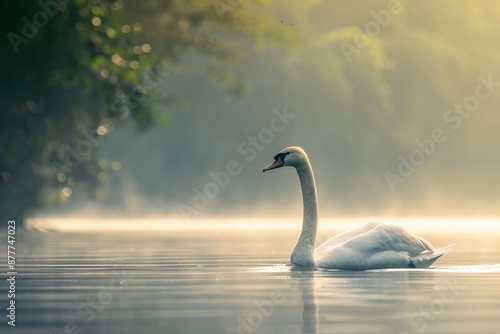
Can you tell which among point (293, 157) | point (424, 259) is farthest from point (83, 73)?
point (424, 259)

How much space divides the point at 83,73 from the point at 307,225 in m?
10.3

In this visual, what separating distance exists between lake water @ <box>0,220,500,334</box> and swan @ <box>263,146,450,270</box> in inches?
9.4

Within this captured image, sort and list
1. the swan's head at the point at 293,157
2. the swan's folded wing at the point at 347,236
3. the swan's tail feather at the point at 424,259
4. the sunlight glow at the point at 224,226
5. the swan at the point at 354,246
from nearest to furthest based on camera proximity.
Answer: the swan at the point at 354,246
the swan's tail feather at the point at 424,259
the swan's folded wing at the point at 347,236
the swan's head at the point at 293,157
the sunlight glow at the point at 224,226

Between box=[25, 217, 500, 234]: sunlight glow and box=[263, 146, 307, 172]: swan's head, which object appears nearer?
box=[263, 146, 307, 172]: swan's head

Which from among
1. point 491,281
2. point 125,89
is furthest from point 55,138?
point 491,281

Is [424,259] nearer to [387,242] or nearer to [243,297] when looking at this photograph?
[387,242]

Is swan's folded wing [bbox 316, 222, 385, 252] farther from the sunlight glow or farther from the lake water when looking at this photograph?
the sunlight glow

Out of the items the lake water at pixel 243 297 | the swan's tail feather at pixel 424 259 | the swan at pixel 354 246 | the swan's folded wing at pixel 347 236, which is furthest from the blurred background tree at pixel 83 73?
the swan's tail feather at pixel 424 259

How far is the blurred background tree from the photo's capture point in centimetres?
2970

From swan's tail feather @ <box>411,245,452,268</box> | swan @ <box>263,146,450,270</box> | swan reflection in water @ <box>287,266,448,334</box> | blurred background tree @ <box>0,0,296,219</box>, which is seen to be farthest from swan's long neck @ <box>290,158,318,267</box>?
blurred background tree @ <box>0,0,296,219</box>

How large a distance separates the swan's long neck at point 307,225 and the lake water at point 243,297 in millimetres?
256

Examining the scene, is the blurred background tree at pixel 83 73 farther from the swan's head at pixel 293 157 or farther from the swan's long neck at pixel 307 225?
the swan's long neck at pixel 307 225

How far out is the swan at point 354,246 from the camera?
2222 cm

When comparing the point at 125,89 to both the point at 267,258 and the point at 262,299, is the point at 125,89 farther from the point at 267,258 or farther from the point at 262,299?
the point at 262,299
